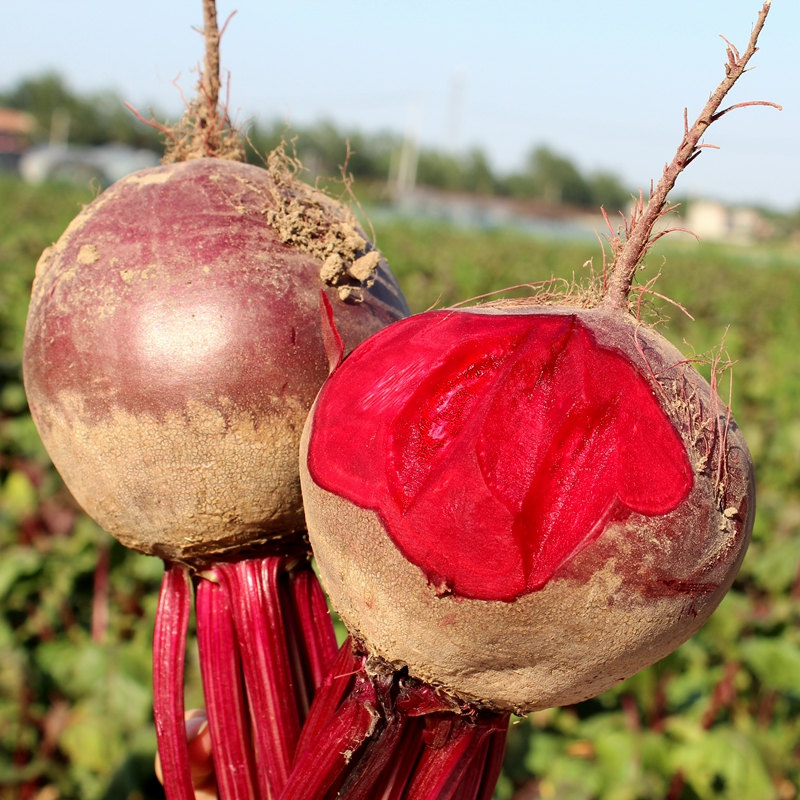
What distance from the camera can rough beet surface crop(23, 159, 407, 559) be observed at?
4.63ft

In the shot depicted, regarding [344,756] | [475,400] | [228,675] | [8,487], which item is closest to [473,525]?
[475,400]

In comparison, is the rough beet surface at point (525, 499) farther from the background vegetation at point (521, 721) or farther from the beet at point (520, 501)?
the background vegetation at point (521, 721)

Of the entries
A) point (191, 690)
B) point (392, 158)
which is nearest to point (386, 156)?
point (392, 158)

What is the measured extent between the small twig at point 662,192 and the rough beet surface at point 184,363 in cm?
48

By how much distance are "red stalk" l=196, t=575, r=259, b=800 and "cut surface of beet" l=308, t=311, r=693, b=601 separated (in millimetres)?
544

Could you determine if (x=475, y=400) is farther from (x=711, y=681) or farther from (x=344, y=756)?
(x=711, y=681)

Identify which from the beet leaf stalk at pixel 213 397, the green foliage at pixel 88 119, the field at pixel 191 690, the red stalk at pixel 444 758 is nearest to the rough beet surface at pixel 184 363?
the beet leaf stalk at pixel 213 397

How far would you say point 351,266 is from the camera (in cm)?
153

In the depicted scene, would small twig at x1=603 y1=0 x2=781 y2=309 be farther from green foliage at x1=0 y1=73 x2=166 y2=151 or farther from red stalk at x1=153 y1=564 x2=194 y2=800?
green foliage at x1=0 y1=73 x2=166 y2=151

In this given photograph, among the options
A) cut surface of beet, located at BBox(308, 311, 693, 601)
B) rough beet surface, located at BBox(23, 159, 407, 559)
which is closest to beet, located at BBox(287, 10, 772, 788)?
cut surface of beet, located at BBox(308, 311, 693, 601)

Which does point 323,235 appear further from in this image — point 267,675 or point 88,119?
point 88,119

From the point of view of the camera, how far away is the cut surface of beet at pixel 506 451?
1091mm

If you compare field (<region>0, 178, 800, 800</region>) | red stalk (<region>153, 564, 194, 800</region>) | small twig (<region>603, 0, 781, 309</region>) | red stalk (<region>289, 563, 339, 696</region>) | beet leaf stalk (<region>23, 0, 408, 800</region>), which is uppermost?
small twig (<region>603, 0, 781, 309</region>)

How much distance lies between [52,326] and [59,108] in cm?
8257
